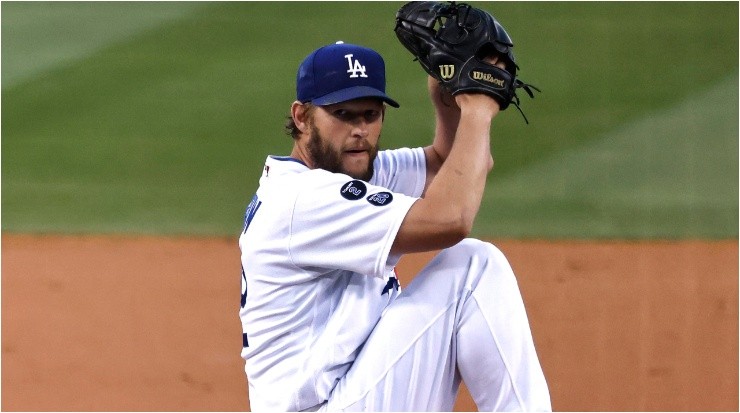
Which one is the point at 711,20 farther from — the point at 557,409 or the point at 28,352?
the point at 28,352

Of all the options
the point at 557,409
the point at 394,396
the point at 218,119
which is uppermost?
the point at 218,119

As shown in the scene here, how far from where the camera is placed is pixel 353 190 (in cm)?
312

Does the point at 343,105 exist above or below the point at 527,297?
above

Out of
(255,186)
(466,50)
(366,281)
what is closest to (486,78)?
(466,50)

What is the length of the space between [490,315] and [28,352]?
327cm

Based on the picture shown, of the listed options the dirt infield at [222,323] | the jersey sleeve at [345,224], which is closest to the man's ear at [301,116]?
Result: the jersey sleeve at [345,224]

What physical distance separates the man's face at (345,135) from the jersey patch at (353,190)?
175mm

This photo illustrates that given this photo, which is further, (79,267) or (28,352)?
(79,267)

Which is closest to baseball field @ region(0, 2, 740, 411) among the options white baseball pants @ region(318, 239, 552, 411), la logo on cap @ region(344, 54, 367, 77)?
white baseball pants @ region(318, 239, 552, 411)

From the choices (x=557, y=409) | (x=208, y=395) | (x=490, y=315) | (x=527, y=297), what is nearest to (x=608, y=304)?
(x=527, y=297)

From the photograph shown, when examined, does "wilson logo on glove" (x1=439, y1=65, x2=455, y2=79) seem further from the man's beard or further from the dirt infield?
the dirt infield

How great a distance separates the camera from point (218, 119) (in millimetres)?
7469

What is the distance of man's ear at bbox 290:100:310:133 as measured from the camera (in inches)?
133

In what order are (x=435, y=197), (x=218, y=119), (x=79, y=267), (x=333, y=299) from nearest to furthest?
(x=435, y=197) < (x=333, y=299) < (x=79, y=267) < (x=218, y=119)
